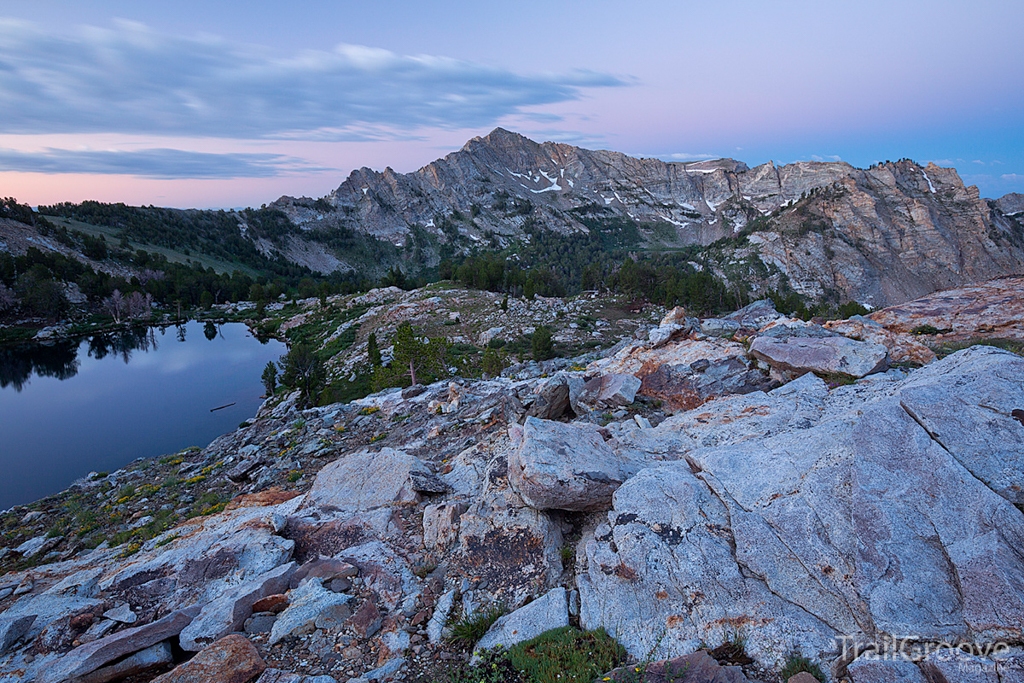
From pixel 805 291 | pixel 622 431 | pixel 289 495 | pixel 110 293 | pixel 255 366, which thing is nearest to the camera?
pixel 622 431

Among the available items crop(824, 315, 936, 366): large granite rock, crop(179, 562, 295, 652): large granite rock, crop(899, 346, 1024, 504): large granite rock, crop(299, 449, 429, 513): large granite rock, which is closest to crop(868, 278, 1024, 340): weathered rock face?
crop(824, 315, 936, 366): large granite rock

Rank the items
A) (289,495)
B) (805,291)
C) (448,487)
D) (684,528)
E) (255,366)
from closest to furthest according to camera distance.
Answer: (684,528) → (448,487) → (289,495) → (255,366) → (805,291)

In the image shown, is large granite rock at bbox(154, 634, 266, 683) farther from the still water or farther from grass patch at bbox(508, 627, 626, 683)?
the still water

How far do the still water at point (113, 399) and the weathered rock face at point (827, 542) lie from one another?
1496 inches

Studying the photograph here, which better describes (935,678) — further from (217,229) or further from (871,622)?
(217,229)

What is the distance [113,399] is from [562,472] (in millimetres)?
63045

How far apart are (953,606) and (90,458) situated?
4868cm

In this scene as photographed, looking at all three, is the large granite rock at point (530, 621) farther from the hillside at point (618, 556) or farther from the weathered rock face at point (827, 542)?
the weathered rock face at point (827, 542)

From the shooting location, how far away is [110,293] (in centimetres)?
9456

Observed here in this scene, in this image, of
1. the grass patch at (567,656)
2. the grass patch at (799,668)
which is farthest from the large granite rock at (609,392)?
the grass patch at (799,668)

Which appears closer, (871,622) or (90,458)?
(871,622)

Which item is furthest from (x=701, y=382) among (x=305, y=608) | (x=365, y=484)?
(x=305, y=608)

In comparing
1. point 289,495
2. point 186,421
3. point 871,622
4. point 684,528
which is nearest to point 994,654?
point 871,622

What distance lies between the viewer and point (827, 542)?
23.5ft
